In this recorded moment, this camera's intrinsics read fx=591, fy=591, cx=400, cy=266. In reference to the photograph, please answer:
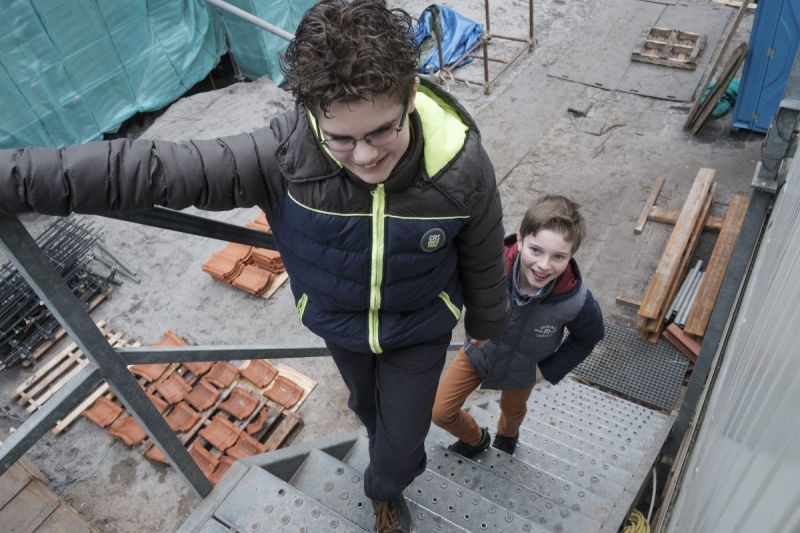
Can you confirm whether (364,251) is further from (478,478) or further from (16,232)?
(478,478)

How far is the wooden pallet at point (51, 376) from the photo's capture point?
5.82 m

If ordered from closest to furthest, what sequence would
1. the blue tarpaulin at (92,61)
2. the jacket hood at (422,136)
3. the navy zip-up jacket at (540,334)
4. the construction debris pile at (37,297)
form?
the jacket hood at (422,136)
the navy zip-up jacket at (540,334)
the construction debris pile at (37,297)
the blue tarpaulin at (92,61)

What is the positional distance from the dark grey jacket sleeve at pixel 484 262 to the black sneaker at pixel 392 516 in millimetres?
831

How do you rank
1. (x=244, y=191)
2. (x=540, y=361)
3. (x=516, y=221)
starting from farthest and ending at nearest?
(x=516, y=221), (x=540, y=361), (x=244, y=191)

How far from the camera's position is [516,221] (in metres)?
6.91

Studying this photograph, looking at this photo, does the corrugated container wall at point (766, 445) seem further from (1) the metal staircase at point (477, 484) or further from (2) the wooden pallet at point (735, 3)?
(2) the wooden pallet at point (735, 3)

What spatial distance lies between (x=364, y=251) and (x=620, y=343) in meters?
4.40

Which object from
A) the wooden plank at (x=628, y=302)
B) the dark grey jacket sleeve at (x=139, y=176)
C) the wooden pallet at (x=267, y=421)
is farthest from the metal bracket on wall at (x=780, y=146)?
the wooden pallet at (x=267, y=421)

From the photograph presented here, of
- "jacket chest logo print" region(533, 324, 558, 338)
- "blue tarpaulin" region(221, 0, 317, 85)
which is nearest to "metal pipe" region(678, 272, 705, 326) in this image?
"jacket chest logo print" region(533, 324, 558, 338)

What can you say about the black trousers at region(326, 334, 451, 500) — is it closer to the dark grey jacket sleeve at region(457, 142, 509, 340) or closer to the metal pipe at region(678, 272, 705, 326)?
the dark grey jacket sleeve at region(457, 142, 509, 340)

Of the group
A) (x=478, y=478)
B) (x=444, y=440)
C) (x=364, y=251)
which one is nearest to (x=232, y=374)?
(x=444, y=440)

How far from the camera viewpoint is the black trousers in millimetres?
A: 2203


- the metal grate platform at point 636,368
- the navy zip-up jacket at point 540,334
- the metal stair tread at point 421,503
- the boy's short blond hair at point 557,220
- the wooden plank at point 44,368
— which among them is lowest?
the metal grate platform at point 636,368

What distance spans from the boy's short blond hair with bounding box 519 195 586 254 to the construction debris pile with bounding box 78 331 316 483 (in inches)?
137
